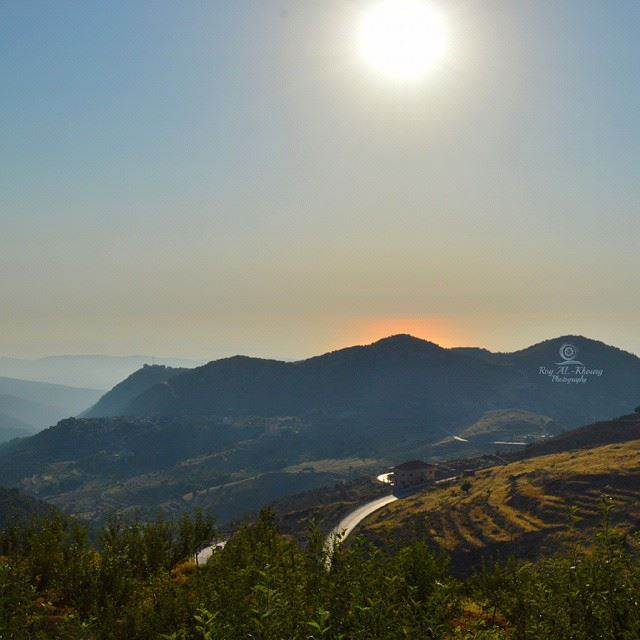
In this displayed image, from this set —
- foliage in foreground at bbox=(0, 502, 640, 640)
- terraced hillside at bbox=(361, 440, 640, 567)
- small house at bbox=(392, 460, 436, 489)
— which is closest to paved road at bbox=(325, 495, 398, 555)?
terraced hillside at bbox=(361, 440, 640, 567)

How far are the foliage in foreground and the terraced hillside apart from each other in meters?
44.8

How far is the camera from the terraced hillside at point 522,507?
7669cm

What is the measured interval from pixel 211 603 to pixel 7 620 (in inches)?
215

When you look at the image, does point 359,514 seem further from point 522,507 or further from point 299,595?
point 299,595

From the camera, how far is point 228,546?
78.8 feet

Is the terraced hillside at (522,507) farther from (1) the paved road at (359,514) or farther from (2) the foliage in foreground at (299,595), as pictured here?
(2) the foliage in foreground at (299,595)

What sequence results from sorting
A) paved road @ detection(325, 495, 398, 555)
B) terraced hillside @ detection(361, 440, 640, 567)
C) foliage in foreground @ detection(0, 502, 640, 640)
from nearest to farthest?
1. foliage in foreground @ detection(0, 502, 640, 640)
2. terraced hillside @ detection(361, 440, 640, 567)
3. paved road @ detection(325, 495, 398, 555)

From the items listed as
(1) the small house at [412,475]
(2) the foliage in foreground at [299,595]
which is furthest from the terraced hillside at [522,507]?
(2) the foliage in foreground at [299,595]

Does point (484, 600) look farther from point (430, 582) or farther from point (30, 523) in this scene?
point (30, 523)

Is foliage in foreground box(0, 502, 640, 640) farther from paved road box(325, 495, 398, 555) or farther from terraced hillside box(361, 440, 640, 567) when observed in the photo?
paved road box(325, 495, 398, 555)

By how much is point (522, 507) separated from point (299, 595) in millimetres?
93269

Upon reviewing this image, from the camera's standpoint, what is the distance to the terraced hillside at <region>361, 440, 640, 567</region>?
76688 millimetres

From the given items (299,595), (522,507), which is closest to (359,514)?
(522,507)

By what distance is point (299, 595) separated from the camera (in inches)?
587
